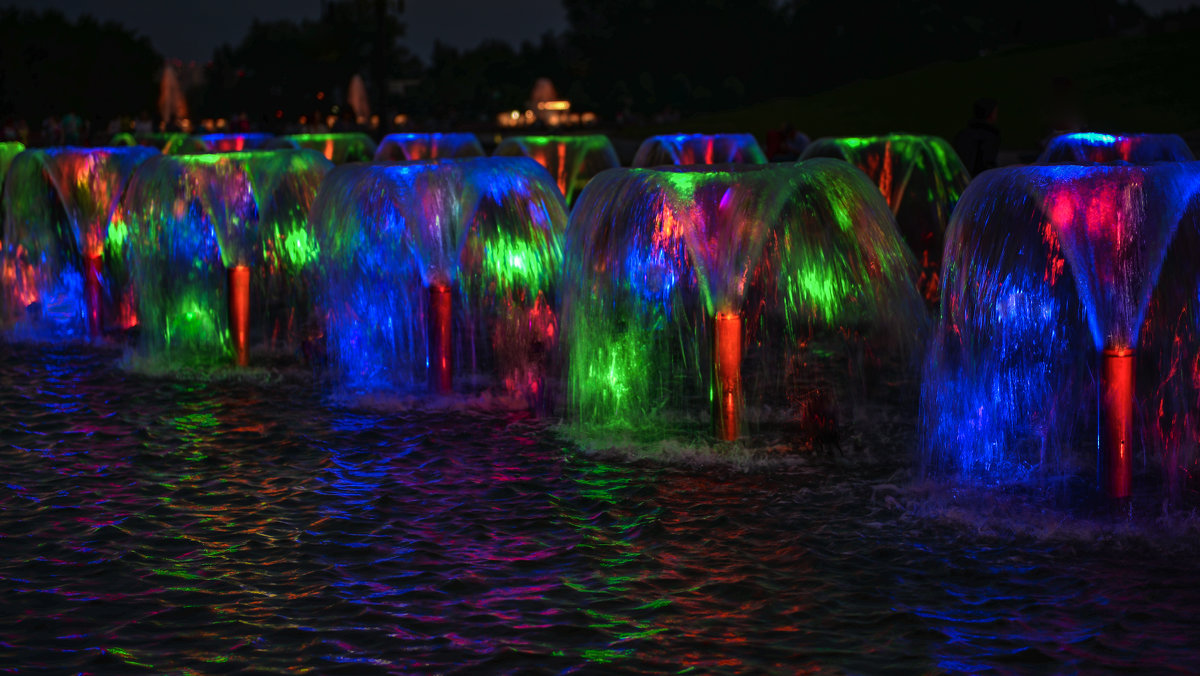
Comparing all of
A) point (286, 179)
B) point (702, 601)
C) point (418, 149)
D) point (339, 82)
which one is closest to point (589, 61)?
point (339, 82)

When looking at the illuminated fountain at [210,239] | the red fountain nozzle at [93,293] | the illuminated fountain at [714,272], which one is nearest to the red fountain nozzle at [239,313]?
the illuminated fountain at [210,239]

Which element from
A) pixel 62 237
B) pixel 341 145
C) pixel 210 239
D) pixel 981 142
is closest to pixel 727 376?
pixel 981 142

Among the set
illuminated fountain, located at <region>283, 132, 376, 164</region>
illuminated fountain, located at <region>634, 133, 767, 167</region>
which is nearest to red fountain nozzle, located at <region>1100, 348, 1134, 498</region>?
illuminated fountain, located at <region>634, 133, 767, 167</region>

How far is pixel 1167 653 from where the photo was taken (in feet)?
22.4

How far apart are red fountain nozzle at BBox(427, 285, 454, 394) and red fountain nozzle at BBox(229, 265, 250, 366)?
2456 mm

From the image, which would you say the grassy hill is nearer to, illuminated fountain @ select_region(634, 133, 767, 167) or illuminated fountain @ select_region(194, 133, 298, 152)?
illuminated fountain @ select_region(634, 133, 767, 167)

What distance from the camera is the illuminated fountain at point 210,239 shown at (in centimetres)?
1445

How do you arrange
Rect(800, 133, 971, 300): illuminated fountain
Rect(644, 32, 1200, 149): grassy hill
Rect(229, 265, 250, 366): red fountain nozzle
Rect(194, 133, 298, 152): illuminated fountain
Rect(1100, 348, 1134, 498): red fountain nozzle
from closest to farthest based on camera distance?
1. Rect(1100, 348, 1134, 498): red fountain nozzle
2. Rect(229, 265, 250, 366): red fountain nozzle
3. Rect(800, 133, 971, 300): illuminated fountain
4. Rect(194, 133, 298, 152): illuminated fountain
5. Rect(644, 32, 1200, 149): grassy hill

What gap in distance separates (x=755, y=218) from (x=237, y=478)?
409 centimetres

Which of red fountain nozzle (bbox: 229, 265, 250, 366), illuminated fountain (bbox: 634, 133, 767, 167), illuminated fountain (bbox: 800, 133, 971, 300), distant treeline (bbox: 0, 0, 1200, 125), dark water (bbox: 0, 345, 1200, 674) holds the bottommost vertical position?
dark water (bbox: 0, 345, 1200, 674)

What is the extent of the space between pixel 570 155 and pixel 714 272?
1255 centimetres

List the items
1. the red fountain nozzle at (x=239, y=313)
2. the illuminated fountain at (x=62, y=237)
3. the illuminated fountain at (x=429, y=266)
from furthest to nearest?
the illuminated fountain at (x=62, y=237)
the red fountain nozzle at (x=239, y=313)
the illuminated fountain at (x=429, y=266)

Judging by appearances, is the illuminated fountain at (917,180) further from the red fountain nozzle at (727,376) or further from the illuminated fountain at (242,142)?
the illuminated fountain at (242,142)

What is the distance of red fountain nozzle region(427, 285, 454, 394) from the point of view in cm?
1278
